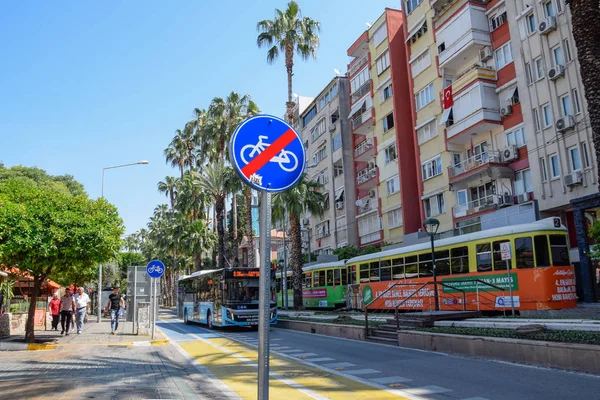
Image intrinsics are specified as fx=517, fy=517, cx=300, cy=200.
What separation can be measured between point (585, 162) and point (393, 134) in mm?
17671

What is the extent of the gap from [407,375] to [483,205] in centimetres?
2197

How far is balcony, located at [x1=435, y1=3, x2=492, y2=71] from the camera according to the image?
31.0 meters

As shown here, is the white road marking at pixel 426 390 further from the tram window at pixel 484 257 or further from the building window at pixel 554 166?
the building window at pixel 554 166

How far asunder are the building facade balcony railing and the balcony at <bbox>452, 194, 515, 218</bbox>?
16.5 metres

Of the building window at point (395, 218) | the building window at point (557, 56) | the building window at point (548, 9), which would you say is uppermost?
the building window at point (548, 9)

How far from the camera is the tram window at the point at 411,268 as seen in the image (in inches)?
912

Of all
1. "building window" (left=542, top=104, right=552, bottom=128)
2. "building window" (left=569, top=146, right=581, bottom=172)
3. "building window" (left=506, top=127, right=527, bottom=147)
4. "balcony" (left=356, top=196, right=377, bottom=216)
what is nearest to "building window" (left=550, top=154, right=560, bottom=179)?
"building window" (left=569, top=146, right=581, bottom=172)

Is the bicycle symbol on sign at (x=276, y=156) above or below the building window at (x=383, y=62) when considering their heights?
below

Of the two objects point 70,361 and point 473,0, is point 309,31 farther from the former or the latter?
point 70,361

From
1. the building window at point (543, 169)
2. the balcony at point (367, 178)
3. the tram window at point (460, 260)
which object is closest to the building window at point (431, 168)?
the balcony at point (367, 178)

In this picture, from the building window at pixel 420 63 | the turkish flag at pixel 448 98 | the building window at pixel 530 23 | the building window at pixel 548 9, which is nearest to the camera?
the building window at pixel 548 9

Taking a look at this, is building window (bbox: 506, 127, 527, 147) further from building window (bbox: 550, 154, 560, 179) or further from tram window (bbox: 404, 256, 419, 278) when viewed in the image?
tram window (bbox: 404, 256, 419, 278)

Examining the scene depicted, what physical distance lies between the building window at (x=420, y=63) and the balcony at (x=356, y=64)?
846 cm

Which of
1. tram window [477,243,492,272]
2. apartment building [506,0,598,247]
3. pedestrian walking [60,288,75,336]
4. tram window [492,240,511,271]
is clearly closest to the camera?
tram window [492,240,511,271]
